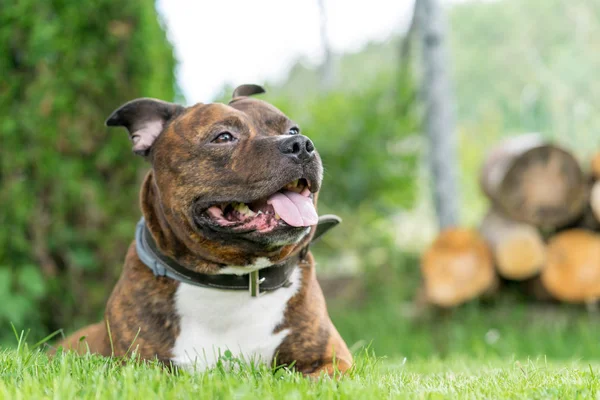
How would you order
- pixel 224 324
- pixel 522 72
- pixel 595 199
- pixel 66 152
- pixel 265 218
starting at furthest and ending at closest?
pixel 522 72 → pixel 595 199 → pixel 66 152 → pixel 224 324 → pixel 265 218

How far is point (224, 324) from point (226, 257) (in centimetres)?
26

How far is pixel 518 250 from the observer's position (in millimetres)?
5922

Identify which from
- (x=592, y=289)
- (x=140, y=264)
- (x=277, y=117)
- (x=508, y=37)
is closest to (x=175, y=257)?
(x=140, y=264)

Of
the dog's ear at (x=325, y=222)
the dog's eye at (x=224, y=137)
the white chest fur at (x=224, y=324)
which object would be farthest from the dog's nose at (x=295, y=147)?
the white chest fur at (x=224, y=324)

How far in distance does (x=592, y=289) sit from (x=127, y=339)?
14.6 feet

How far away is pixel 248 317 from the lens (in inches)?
105

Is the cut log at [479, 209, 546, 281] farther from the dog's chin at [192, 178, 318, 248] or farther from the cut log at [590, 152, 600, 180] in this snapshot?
the dog's chin at [192, 178, 318, 248]

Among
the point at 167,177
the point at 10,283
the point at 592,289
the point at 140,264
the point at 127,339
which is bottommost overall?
the point at 592,289

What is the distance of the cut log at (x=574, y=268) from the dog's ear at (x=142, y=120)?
414 cm

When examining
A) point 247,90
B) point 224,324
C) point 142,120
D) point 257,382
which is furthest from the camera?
point 247,90

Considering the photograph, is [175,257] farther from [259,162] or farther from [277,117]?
[277,117]

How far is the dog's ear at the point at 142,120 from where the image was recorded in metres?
2.94

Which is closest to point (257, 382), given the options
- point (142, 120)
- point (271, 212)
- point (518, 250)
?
point (271, 212)

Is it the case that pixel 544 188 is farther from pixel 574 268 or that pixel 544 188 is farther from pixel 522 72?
pixel 522 72
